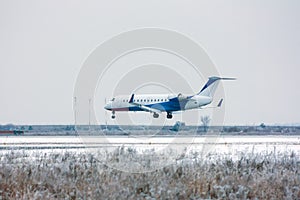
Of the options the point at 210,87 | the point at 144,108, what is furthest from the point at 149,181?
the point at 210,87

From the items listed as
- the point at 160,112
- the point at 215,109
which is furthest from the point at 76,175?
the point at 215,109

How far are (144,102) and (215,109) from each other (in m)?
11.0

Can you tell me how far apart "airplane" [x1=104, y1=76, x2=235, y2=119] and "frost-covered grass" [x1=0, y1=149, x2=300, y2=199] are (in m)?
49.4

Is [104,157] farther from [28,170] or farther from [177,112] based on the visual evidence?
[177,112]

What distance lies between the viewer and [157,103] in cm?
6631

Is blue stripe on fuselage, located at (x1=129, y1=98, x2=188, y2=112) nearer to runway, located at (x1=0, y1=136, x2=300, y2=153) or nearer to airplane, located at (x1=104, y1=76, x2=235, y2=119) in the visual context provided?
airplane, located at (x1=104, y1=76, x2=235, y2=119)

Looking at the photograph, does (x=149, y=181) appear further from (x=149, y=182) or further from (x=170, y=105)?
(x=170, y=105)

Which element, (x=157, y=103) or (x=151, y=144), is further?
A: (x=157, y=103)

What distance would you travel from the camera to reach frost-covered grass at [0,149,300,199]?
38.5ft

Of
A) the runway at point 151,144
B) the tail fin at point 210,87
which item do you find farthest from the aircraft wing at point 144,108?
the runway at point 151,144

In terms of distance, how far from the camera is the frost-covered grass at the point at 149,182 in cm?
1175

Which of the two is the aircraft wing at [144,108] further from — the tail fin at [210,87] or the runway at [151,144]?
the runway at [151,144]

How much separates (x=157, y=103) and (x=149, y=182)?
2101 inches

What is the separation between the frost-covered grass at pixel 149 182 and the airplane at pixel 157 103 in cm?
4942
